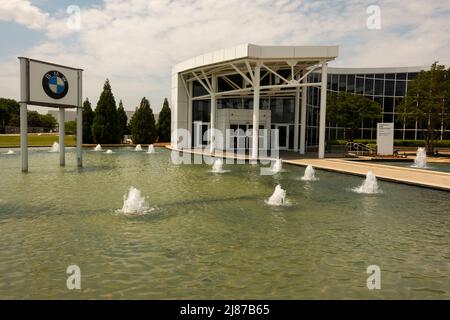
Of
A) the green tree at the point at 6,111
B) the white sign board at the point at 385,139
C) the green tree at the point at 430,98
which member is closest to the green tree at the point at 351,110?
the green tree at the point at 430,98

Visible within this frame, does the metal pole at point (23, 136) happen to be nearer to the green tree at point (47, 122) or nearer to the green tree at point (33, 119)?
the green tree at point (33, 119)

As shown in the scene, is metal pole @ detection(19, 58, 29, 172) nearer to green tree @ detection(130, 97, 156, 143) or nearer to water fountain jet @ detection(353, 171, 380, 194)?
water fountain jet @ detection(353, 171, 380, 194)

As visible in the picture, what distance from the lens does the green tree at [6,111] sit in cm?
9450

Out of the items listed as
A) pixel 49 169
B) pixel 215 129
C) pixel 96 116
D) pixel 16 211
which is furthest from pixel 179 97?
pixel 16 211

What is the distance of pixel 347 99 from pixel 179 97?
16856 millimetres

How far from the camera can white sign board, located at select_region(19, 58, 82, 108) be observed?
59.0 feet

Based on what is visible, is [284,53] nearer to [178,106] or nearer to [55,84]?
[55,84]

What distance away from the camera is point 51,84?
1894cm

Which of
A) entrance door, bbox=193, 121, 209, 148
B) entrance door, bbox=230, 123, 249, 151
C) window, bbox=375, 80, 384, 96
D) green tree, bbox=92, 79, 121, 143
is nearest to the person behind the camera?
entrance door, bbox=230, 123, 249, 151

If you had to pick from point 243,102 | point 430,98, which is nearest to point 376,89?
point 430,98

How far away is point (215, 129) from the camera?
34.4 meters

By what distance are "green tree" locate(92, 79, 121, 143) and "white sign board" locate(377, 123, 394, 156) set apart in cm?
2860

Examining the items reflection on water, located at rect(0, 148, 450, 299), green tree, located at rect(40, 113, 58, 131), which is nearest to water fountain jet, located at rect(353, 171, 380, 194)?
reflection on water, located at rect(0, 148, 450, 299)

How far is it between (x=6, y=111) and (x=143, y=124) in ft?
239
